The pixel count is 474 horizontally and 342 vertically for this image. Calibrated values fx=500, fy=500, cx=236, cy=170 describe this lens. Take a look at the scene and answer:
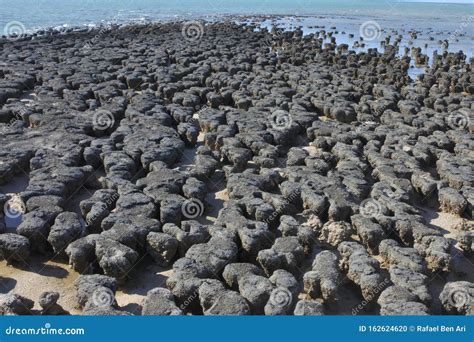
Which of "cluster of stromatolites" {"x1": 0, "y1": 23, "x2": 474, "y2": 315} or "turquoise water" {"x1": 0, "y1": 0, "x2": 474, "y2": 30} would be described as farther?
"turquoise water" {"x1": 0, "y1": 0, "x2": 474, "y2": 30}

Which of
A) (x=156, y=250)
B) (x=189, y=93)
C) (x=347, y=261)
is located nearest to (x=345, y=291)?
(x=347, y=261)

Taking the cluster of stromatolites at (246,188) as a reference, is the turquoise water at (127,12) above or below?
above

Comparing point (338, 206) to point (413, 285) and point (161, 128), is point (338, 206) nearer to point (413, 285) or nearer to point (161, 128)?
point (413, 285)

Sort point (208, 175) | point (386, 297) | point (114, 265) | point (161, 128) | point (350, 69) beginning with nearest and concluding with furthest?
point (386, 297), point (114, 265), point (208, 175), point (161, 128), point (350, 69)

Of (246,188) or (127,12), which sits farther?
(127,12)

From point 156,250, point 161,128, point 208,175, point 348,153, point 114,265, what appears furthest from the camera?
point 161,128

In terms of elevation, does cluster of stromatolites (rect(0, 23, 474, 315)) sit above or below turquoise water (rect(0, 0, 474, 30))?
below

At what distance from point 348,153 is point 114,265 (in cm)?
642

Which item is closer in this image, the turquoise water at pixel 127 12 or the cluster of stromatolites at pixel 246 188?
the cluster of stromatolites at pixel 246 188

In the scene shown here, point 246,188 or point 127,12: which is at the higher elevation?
point 127,12

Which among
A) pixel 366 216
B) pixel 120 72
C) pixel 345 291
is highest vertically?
pixel 120 72

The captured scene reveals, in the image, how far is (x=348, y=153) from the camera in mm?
11625

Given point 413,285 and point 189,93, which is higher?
point 189,93

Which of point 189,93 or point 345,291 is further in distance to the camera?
point 189,93
